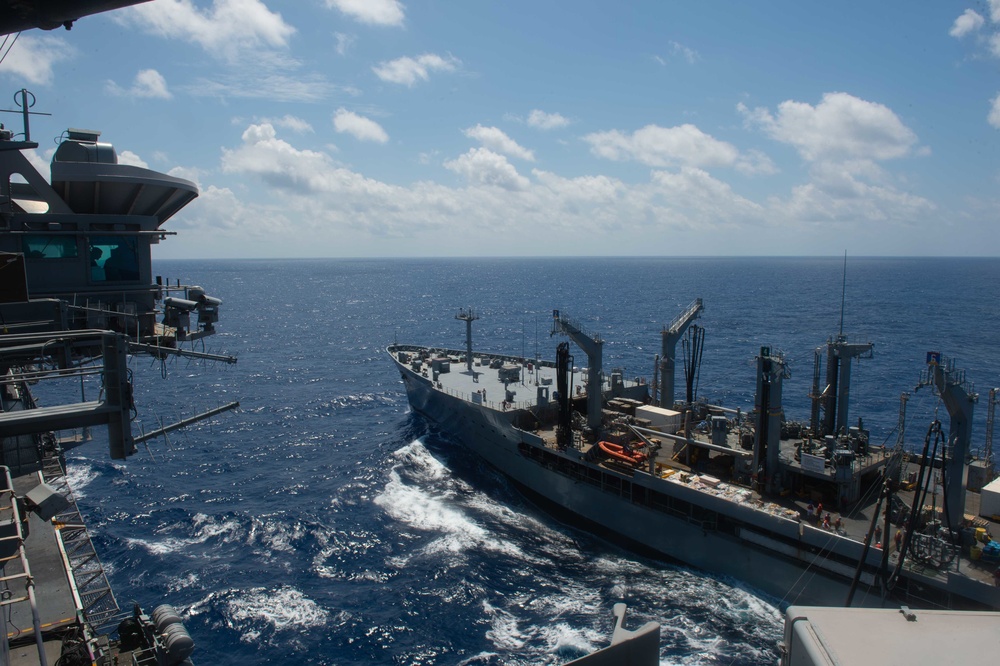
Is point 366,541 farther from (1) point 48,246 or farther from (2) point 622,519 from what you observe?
(1) point 48,246

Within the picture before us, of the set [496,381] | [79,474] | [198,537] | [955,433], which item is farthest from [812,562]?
[79,474]

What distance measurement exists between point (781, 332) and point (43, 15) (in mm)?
109165

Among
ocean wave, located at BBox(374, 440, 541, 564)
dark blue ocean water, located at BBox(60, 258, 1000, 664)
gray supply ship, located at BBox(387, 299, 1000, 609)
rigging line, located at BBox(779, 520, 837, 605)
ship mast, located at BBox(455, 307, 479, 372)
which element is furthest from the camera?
ship mast, located at BBox(455, 307, 479, 372)

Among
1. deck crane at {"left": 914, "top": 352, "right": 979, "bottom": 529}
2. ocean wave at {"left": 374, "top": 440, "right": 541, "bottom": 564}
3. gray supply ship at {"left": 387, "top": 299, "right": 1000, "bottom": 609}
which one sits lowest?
ocean wave at {"left": 374, "top": 440, "right": 541, "bottom": 564}

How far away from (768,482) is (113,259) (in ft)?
104

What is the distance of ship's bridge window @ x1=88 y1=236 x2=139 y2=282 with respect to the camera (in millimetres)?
25047

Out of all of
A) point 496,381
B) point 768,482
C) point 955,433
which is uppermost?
point 955,433

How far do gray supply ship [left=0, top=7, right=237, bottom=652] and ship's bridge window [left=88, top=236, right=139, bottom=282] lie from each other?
4cm

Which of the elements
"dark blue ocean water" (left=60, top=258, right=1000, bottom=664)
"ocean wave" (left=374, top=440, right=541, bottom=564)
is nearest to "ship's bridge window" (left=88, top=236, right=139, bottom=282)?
"dark blue ocean water" (left=60, top=258, right=1000, bottom=664)

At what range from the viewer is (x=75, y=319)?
23.5m

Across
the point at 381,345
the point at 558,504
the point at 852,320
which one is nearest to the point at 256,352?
the point at 381,345

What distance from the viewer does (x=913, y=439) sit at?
4922 centimetres

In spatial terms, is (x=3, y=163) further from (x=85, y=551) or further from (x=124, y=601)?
(x=124, y=601)

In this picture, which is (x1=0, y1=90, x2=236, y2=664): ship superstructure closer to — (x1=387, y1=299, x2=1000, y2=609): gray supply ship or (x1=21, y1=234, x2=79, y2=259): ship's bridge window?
(x1=21, y1=234, x2=79, y2=259): ship's bridge window
